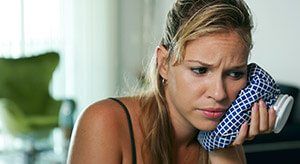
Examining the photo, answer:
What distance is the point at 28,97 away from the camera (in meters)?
4.91

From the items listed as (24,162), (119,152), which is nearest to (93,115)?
(119,152)

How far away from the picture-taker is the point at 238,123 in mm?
1366

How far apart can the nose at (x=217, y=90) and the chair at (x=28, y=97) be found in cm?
357

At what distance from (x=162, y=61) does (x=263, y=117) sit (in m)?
0.26

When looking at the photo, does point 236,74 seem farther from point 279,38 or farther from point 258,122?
point 279,38

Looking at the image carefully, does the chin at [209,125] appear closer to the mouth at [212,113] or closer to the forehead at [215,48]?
the mouth at [212,113]

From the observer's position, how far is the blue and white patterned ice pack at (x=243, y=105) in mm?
1333

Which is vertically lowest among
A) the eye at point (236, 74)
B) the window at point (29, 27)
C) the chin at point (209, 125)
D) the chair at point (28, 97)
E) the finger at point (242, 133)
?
the chair at point (28, 97)

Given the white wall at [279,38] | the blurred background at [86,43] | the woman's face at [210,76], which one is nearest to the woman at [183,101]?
the woman's face at [210,76]

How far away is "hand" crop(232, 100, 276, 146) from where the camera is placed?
54.1 inches

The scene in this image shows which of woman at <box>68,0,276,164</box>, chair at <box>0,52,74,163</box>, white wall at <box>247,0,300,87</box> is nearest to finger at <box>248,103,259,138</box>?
woman at <box>68,0,276,164</box>

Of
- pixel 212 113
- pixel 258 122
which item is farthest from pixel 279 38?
pixel 212 113

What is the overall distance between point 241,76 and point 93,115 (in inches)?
14.3

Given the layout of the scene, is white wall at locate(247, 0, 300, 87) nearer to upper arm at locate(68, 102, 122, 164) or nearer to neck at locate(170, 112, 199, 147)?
neck at locate(170, 112, 199, 147)
